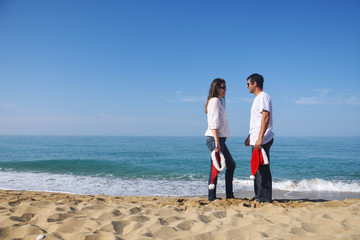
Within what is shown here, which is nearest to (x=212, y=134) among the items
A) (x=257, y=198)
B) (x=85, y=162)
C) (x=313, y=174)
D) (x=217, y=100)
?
(x=217, y=100)

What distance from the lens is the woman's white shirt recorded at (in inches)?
144

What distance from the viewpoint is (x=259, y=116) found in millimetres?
3674

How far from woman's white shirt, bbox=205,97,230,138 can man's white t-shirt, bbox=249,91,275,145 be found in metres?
0.42

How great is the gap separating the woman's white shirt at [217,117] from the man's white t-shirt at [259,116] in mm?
Result: 418

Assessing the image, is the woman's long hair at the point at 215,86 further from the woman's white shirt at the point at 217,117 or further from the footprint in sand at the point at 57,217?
the footprint in sand at the point at 57,217

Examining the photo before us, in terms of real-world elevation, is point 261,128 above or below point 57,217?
above

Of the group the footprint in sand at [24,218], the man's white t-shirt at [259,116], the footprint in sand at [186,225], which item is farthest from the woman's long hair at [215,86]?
the footprint in sand at [24,218]

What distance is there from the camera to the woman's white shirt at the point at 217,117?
3.67 m

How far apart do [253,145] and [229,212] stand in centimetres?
123

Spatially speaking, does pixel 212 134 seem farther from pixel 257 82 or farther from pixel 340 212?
pixel 340 212

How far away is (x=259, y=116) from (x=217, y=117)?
0.68 meters

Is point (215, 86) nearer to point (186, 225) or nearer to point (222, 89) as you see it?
point (222, 89)

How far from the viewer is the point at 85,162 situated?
13.8 m

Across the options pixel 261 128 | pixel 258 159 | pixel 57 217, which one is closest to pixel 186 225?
pixel 57 217
